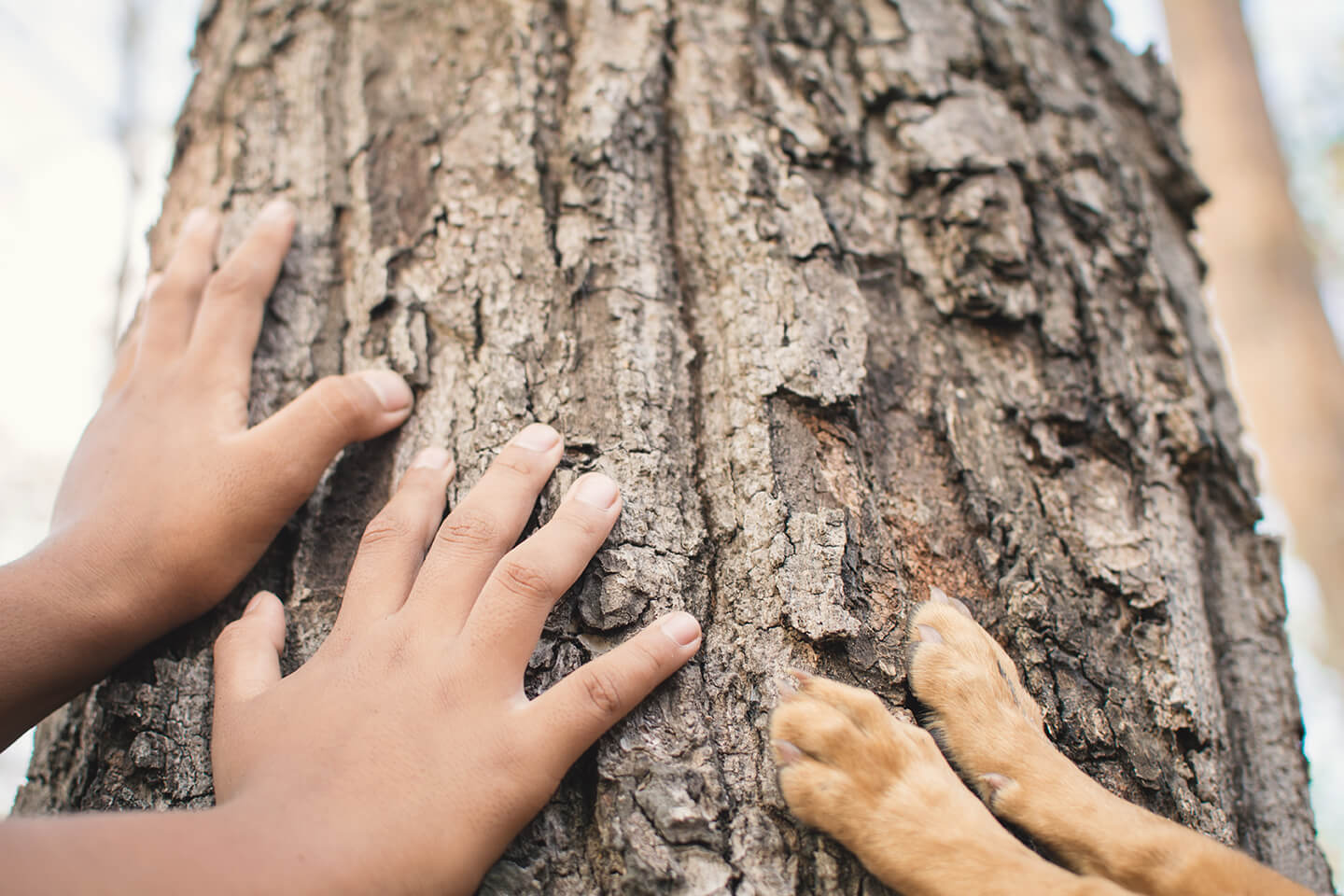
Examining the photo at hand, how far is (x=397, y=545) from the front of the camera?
4.07 ft

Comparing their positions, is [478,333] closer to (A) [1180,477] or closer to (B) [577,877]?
(B) [577,877]

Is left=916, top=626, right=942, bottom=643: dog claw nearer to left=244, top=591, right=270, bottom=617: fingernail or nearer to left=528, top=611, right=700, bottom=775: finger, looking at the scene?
left=528, top=611, right=700, bottom=775: finger

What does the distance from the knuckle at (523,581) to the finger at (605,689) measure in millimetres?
128

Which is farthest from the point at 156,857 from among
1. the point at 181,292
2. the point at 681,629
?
the point at 181,292

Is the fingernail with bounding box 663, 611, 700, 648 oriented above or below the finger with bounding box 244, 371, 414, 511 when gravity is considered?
below

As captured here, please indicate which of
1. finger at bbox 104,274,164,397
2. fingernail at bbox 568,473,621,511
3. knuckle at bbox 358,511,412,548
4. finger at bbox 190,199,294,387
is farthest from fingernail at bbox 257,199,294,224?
fingernail at bbox 568,473,621,511

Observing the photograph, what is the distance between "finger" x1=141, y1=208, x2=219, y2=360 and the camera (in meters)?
1.56

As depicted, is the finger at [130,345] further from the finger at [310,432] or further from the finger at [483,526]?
the finger at [483,526]

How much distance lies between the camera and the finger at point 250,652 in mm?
1147

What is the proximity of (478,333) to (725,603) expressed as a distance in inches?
28.1

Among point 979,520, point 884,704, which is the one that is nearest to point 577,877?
point 884,704

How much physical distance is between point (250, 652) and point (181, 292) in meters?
0.86

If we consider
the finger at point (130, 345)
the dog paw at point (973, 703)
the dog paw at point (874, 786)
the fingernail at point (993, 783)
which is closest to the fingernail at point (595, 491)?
the dog paw at point (874, 786)

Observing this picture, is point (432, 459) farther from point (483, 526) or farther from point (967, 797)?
point (967, 797)
